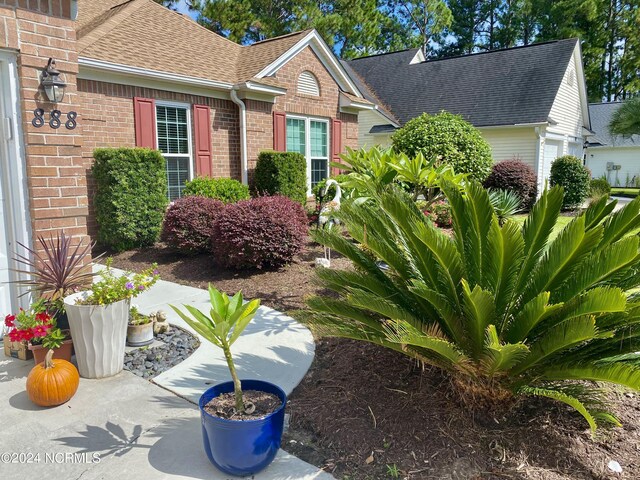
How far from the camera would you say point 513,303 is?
120 inches

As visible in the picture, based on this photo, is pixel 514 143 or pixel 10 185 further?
pixel 514 143

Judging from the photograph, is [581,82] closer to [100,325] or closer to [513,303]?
[513,303]

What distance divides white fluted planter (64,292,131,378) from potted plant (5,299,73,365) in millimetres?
173

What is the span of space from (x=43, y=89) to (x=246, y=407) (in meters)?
3.42

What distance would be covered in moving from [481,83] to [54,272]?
18.7 metres

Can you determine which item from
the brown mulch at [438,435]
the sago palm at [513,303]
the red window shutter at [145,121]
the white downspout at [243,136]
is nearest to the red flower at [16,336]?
the brown mulch at [438,435]

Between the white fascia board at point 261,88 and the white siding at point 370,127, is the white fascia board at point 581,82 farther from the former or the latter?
the white fascia board at point 261,88

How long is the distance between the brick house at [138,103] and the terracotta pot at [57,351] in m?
0.87

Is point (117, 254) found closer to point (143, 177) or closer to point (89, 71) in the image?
point (143, 177)

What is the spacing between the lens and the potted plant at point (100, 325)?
12.3ft

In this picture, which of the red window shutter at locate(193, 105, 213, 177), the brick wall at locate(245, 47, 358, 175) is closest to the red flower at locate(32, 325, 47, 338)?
the red window shutter at locate(193, 105, 213, 177)

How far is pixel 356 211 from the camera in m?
3.73

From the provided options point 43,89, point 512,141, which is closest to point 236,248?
point 43,89

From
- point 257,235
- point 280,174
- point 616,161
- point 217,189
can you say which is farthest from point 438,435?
point 616,161
